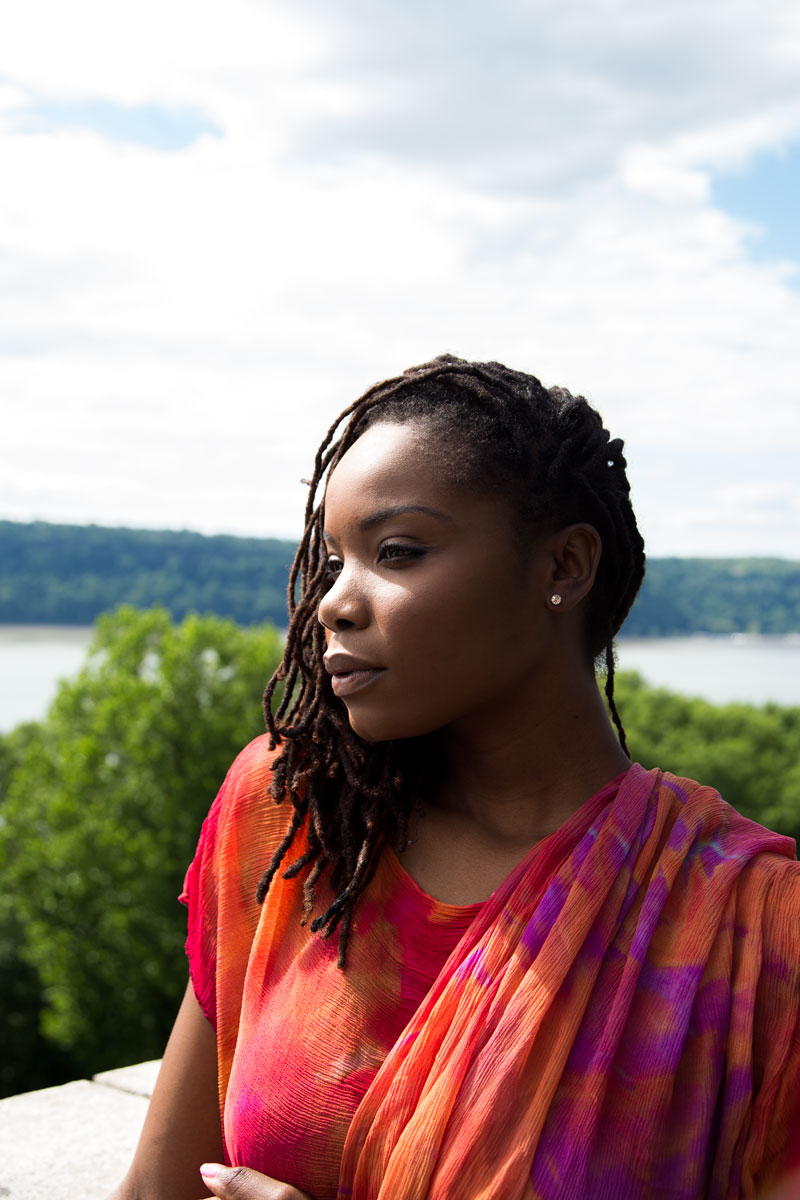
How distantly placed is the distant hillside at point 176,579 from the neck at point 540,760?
32.1 m

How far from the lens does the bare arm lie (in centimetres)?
233

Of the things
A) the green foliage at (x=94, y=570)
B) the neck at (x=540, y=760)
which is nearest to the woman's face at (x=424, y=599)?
the neck at (x=540, y=760)

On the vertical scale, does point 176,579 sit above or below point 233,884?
below

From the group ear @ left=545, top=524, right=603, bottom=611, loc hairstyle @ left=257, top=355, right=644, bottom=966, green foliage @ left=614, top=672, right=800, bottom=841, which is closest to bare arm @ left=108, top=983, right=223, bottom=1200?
loc hairstyle @ left=257, top=355, right=644, bottom=966

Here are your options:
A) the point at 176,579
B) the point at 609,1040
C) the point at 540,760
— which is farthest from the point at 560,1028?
the point at 176,579

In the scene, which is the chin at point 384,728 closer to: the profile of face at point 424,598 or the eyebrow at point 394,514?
the profile of face at point 424,598

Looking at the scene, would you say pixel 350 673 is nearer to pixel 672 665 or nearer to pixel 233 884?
pixel 233 884

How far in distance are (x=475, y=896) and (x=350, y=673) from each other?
474 millimetres

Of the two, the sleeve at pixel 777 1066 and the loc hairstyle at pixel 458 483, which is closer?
the sleeve at pixel 777 1066

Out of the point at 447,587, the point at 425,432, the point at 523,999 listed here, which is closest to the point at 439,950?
the point at 523,999

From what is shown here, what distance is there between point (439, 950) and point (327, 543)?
76 cm

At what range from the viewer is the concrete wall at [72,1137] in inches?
120

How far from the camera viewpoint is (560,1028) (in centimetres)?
188

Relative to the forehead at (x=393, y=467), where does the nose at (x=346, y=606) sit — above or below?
below
